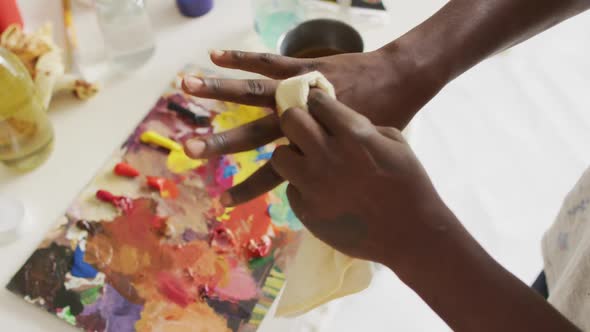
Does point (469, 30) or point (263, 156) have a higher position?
point (469, 30)

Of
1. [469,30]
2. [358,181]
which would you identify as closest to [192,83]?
[358,181]

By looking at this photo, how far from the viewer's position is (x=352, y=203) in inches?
16.8

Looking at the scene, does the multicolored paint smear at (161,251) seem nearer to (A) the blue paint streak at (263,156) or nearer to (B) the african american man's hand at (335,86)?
(A) the blue paint streak at (263,156)

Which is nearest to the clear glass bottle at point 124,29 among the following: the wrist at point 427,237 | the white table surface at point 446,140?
the white table surface at point 446,140

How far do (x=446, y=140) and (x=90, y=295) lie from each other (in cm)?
47

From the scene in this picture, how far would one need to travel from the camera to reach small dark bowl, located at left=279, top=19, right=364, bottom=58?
68 cm

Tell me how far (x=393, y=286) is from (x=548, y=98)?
0.35 metres

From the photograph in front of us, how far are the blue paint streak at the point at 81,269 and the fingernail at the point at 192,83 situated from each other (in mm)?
256

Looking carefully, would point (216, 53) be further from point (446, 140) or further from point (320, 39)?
point (446, 140)

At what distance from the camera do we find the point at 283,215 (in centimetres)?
66

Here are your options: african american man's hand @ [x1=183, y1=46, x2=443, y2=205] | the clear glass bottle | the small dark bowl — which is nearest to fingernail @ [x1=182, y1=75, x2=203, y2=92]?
african american man's hand @ [x1=183, y1=46, x2=443, y2=205]

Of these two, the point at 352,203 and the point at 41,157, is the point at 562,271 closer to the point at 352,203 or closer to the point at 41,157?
the point at 352,203

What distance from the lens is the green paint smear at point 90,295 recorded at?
23.4 inches

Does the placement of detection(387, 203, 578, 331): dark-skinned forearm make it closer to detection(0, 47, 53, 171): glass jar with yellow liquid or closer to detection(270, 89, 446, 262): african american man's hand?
detection(270, 89, 446, 262): african american man's hand
